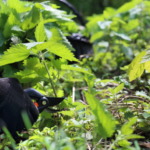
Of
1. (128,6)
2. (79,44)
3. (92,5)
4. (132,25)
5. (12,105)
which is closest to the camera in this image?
(12,105)

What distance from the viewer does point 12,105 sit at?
649 millimetres

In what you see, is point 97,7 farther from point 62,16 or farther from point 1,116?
point 1,116

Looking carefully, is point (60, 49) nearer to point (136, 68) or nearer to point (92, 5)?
point (136, 68)

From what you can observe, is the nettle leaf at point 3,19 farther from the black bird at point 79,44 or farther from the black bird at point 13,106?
the black bird at point 79,44

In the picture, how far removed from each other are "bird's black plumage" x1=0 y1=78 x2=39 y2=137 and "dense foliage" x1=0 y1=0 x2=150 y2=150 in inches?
2.5

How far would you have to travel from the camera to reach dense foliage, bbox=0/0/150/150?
19.7 inches

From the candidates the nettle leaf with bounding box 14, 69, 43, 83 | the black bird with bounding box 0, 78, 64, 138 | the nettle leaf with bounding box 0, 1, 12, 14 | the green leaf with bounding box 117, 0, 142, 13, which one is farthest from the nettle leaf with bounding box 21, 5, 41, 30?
the green leaf with bounding box 117, 0, 142, 13

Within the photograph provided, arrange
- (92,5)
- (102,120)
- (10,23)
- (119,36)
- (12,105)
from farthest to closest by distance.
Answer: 1. (92,5)
2. (119,36)
3. (10,23)
4. (12,105)
5. (102,120)

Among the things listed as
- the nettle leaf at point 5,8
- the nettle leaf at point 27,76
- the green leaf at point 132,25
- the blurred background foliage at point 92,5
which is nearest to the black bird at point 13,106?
the nettle leaf at point 27,76

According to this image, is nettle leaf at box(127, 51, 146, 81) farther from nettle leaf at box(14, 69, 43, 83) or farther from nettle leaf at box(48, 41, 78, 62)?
nettle leaf at box(14, 69, 43, 83)

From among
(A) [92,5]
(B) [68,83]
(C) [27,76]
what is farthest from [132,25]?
(A) [92,5]

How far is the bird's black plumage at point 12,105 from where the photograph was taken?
0.64m

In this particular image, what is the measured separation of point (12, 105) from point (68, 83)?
2.16 feet

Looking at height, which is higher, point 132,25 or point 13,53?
point 13,53
